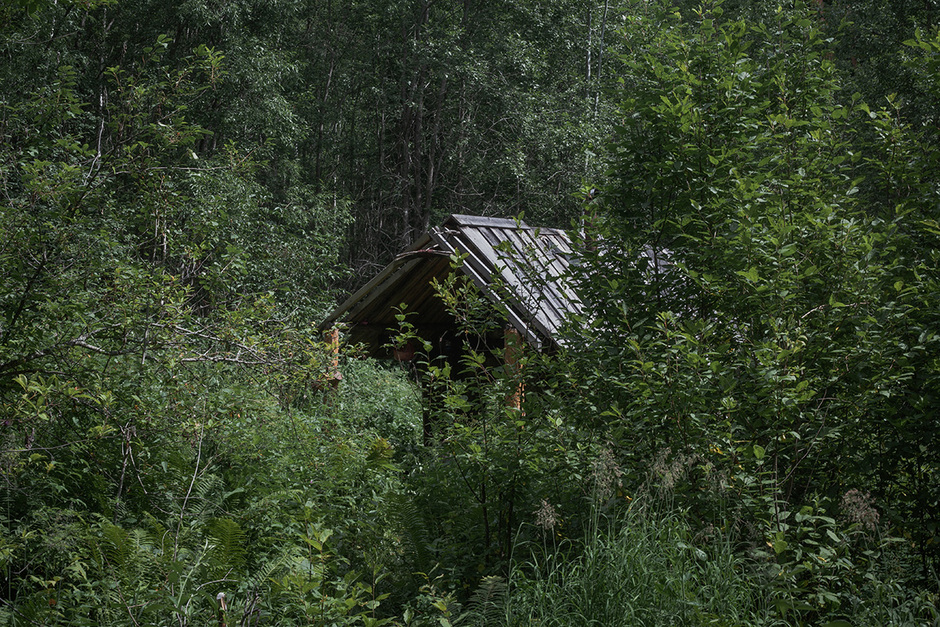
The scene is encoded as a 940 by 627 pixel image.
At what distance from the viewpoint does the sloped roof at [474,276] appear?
568cm

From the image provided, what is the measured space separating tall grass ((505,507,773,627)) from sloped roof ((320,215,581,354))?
165 cm

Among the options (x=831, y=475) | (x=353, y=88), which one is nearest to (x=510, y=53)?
(x=353, y=88)

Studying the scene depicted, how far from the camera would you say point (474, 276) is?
7094 mm

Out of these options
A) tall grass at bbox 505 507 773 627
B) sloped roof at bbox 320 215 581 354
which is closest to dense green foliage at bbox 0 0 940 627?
tall grass at bbox 505 507 773 627

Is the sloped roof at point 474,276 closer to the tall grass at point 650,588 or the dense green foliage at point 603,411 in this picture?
the dense green foliage at point 603,411

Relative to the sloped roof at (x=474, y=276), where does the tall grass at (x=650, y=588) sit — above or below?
below

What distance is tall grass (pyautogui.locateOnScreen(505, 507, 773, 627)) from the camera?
3.38 m

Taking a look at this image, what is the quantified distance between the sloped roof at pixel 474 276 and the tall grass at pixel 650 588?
1653 mm

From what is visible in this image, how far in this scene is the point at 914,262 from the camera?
14.8ft

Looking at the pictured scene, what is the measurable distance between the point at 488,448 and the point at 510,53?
64.7 ft

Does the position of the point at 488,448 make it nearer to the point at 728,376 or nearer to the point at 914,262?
the point at 728,376

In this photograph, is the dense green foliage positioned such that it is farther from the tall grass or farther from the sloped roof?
the sloped roof

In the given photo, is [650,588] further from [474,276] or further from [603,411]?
[474,276]

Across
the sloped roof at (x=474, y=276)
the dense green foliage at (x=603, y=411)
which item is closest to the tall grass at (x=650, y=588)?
the dense green foliage at (x=603, y=411)
